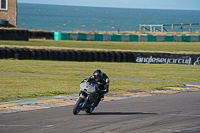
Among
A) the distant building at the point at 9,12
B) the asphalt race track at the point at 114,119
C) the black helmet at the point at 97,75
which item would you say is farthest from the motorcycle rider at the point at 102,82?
the distant building at the point at 9,12

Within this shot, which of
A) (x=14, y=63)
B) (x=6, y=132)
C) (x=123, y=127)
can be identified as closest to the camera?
(x=6, y=132)

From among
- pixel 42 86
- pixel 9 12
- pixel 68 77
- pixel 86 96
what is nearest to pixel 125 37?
pixel 9 12

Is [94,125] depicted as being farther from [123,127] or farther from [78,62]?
[78,62]

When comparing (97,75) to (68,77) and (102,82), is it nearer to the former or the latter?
(102,82)

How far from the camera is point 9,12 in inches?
2072

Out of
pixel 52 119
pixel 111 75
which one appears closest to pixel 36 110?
pixel 52 119

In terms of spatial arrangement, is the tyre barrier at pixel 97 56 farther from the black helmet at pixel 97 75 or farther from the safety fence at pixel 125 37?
the black helmet at pixel 97 75

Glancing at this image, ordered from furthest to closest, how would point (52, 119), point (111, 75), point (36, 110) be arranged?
1. point (111, 75)
2. point (36, 110)
3. point (52, 119)

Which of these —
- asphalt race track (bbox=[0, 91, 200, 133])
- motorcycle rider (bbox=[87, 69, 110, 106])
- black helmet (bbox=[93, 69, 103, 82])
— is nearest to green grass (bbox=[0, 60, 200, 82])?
asphalt race track (bbox=[0, 91, 200, 133])

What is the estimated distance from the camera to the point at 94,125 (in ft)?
28.0

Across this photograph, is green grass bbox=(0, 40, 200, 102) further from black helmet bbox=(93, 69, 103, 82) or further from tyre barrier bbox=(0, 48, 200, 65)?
black helmet bbox=(93, 69, 103, 82)

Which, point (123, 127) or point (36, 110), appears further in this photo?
point (36, 110)

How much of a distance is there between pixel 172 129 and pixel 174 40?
36147 mm

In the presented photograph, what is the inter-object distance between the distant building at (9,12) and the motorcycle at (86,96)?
4359 centimetres
